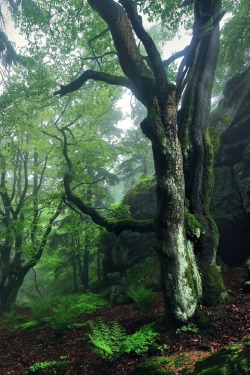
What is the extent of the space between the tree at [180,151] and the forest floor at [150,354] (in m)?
0.44

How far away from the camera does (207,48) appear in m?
7.83

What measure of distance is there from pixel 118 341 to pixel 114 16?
27.2 feet

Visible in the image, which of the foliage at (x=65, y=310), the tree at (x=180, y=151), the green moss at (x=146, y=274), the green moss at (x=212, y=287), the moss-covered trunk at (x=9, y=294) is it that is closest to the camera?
the tree at (x=180, y=151)

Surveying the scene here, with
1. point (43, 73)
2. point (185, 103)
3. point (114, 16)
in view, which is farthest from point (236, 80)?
point (43, 73)

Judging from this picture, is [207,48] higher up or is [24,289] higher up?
[207,48]

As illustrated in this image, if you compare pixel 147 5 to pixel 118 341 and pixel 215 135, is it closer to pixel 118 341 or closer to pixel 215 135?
pixel 215 135

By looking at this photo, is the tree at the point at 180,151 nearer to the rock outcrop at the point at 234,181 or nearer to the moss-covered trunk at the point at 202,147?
the moss-covered trunk at the point at 202,147

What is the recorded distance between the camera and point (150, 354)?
17.4 feet

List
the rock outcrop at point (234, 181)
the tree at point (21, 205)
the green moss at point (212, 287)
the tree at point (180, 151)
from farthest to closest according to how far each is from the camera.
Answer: the tree at point (21, 205) → the rock outcrop at point (234, 181) → the green moss at point (212, 287) → the tree at point (180, 151)

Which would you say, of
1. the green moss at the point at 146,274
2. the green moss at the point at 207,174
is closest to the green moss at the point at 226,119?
the green moss at the point at 207,174

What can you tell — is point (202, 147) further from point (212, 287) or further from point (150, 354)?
point (150, 354)

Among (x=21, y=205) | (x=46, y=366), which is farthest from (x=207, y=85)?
(x=21, y=205)

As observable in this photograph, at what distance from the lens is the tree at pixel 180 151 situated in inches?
239

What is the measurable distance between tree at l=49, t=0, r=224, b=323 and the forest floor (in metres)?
0.44
